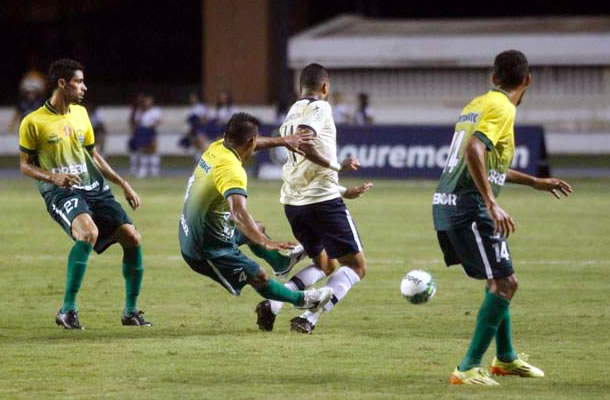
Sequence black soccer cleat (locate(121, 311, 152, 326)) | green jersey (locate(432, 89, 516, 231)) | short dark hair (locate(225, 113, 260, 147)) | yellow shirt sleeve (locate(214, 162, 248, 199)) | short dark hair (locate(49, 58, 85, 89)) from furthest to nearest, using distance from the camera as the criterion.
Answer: black soccer cleat (locate(121, 311, 152, 326)) < short dark hair (locate(49, 58, 85, 89)) < short dark hair (locate(225, 113, 260, 147)) < yellow shirt sleeve (locate(214, 162, 248, 199)) < green jersey (locate(432, 89, 516, 231))

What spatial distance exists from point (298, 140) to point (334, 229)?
31.8 inches

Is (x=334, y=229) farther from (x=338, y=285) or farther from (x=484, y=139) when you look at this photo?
(x=484, y=139)

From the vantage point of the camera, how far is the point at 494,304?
26.7ft

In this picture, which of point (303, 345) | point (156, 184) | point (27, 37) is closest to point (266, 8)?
point (27, 37)

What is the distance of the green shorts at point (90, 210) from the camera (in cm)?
1048

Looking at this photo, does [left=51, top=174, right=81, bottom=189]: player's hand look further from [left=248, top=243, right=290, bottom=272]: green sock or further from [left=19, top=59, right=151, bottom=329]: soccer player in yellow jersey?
[left=248, top=243, right=290, bottom=272]: green sock

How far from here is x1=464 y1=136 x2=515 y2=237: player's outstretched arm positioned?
788 cm

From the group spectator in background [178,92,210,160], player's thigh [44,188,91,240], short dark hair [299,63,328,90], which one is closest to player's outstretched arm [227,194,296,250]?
short dark hair [299,63,328,90]

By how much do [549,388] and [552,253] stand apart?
25.9 feet

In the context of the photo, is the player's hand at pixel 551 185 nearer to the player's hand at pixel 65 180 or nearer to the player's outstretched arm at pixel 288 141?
the player's outstretched arm at pixel 288 141

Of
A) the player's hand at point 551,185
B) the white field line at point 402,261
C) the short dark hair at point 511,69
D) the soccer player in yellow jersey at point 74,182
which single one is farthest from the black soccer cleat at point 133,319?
the white field line at point 402,261

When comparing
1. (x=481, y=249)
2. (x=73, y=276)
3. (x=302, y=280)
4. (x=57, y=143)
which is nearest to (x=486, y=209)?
(x=481, y=249)

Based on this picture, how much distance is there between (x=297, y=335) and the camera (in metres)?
10.1

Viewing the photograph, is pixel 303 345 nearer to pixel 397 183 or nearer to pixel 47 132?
pixel 47 132
